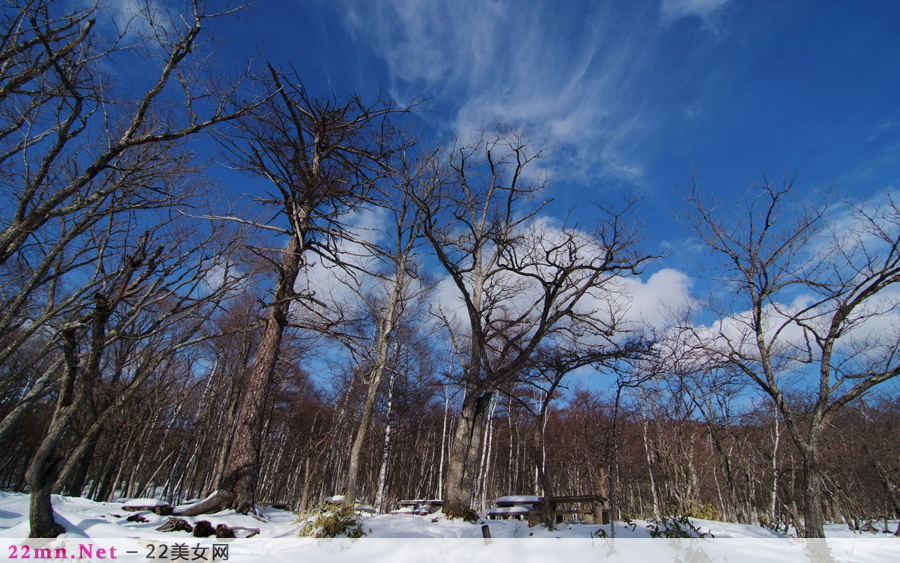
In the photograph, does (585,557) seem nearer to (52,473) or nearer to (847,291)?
(52,473)

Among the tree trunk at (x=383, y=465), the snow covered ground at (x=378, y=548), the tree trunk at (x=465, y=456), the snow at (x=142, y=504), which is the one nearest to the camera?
the snow covered ground at (x=378, y=548)

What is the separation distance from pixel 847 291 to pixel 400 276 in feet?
35.1

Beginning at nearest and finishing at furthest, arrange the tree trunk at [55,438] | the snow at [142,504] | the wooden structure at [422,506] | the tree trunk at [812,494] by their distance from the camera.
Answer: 1. the tree trunk at [55,438]
2. the snow at [142,504]
3. the tree trunk at [812,494]
4. the wooden structure at [422,506]

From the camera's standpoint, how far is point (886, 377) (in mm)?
7637

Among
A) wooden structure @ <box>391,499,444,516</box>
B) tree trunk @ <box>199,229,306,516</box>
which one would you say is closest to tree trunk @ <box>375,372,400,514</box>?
wooden structure @ <box>391,499,444,516</box>

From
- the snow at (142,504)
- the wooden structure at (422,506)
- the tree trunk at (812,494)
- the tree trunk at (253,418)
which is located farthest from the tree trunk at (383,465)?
the tree trunk at (812,494)

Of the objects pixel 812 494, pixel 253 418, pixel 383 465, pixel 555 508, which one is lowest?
pixel 555 508

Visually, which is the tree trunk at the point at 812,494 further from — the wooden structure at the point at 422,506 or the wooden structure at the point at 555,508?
the wooden structure at the point at 422,506

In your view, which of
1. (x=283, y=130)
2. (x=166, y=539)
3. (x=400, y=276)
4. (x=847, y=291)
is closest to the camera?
(x=166, y=539)

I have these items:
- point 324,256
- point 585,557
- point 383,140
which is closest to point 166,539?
point 585,557

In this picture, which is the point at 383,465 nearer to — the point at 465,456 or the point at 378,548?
the point at 465,456

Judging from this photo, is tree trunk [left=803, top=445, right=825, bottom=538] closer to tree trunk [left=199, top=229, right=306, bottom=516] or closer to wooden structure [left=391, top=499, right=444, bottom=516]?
wooden structure [left=391, top=499, right=444, bottom=516]

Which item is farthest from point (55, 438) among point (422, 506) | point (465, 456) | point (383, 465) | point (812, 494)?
point (422, 506)

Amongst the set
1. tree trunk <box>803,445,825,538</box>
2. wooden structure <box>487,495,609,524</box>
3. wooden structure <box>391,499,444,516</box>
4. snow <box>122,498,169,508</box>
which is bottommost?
wooden structure <box>391,499,444,516</box>
